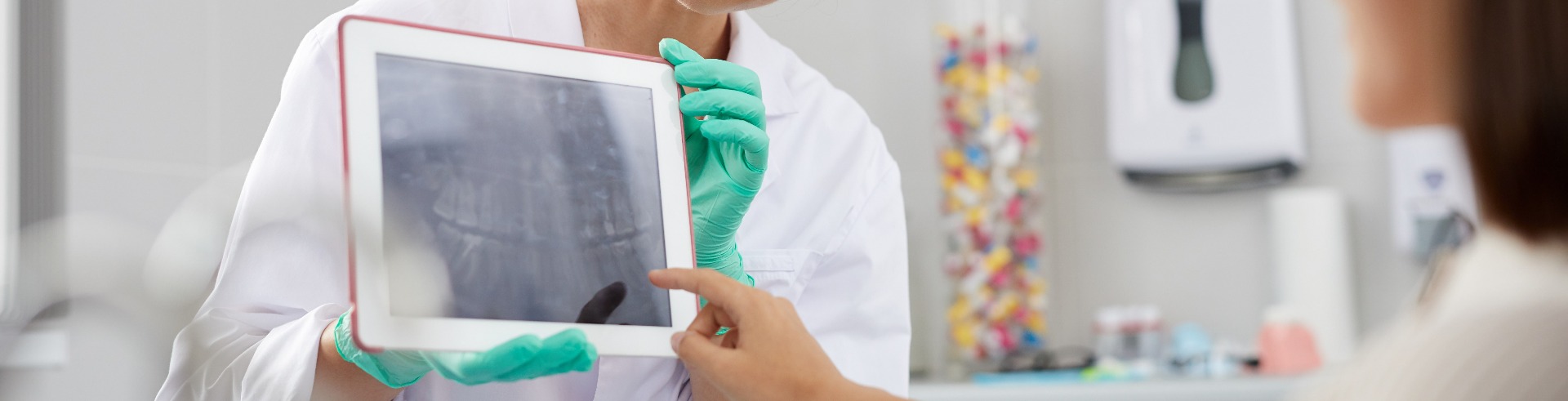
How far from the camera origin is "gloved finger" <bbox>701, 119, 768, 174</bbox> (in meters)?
0.99

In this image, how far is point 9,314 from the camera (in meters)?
0.45

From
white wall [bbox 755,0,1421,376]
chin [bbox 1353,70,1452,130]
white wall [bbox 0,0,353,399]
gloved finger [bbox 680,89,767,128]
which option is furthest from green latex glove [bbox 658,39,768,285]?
white wall [bbox 755,0,1421,376]

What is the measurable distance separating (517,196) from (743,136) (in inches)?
7.9

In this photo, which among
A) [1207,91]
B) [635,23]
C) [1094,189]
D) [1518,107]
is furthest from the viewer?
[1094,189]

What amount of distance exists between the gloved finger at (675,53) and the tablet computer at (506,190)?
1 centimetres

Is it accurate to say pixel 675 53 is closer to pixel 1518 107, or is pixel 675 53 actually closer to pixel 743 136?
pixel 743 136

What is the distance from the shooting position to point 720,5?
43.9 inches

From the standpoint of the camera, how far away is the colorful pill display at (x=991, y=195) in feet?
7.73

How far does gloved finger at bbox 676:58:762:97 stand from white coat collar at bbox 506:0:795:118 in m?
0.20

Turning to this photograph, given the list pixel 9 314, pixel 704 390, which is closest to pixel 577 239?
pixel 704 390

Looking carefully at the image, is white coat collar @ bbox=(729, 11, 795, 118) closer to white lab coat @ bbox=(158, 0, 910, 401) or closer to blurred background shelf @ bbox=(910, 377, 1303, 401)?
white lab coat @ bbox=(158, 0, 910, 401)

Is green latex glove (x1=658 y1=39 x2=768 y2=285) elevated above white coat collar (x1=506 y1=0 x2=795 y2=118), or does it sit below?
below

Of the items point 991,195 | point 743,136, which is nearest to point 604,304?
point 743,136

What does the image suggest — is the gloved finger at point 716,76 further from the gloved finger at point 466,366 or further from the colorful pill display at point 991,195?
the colorful pill display at point 991,195
